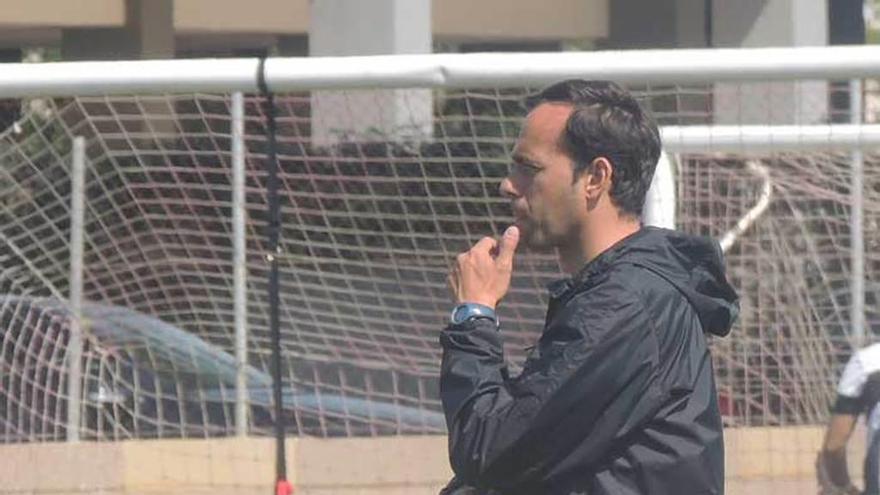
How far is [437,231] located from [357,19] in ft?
32.6

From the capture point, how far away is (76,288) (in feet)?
18.6

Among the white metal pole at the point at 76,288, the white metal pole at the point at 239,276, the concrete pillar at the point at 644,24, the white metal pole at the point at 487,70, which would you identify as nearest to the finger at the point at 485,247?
the white metal pole at the point at 487,70

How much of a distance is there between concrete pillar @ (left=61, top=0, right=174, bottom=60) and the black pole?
14407 mm

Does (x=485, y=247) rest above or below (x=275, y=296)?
above

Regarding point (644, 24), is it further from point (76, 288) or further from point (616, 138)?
point (616, 138)

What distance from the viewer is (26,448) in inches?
220

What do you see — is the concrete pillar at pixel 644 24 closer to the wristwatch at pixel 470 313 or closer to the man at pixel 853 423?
the man at pixel 853 423

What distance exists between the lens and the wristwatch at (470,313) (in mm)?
2734

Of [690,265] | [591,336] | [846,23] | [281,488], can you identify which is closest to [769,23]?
[846,23]

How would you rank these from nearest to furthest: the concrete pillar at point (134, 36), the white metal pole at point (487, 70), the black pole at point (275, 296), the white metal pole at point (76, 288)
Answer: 1. the white metal pole at point (487, 70)
2. the black pole at point (275, 296)
3. the white metal pole at point (76, 288)
4. the concrete pillar at point (134, 36)

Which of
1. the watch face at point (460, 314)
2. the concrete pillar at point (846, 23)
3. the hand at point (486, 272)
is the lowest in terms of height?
the watch face at point (460, 314)

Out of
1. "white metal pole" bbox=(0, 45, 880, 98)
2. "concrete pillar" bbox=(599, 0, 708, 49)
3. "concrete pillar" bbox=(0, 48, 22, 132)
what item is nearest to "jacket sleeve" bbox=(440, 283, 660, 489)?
"white metal pole" bbox=(0, 45, 880, 98)

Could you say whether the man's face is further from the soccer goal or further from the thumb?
the soccer goal

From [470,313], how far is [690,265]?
1.02ft
